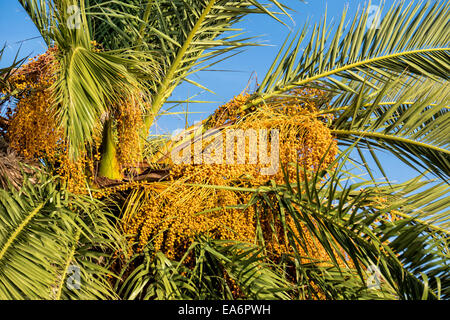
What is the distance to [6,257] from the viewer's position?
2475mm

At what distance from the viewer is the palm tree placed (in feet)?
8.57

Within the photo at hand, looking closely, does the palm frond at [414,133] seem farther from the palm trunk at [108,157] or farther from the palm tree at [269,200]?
the palm trunk at [108,157]

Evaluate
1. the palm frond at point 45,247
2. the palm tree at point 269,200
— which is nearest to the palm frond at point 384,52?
the palm tree at point 269,200

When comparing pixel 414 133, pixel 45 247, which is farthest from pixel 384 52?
pixel 45 247

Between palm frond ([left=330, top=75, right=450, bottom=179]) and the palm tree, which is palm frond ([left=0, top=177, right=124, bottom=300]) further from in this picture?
palm frond ([left=330, top=75, right=450, bottom=179])

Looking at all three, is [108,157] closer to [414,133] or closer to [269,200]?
[269,200]

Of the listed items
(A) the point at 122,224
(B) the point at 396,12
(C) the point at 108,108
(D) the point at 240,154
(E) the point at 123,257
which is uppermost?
(B) the point at 396,12

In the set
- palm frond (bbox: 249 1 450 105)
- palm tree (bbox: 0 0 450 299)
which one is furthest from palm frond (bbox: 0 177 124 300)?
palm frond (bbox: 249 1 450 105)

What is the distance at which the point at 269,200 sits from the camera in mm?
3252

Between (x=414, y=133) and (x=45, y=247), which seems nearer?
(x=45, y=247)

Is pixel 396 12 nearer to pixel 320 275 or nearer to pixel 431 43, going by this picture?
pixel 431 43

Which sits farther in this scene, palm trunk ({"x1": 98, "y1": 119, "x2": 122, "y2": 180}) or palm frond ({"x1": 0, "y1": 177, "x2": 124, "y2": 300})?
palm trunk ({"x1": 98, "y1": 119, "x2": 122, "y2": 180})

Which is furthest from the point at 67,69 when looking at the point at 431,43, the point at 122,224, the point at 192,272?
the point at 431,43

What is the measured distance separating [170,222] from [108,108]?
94 centimetres
